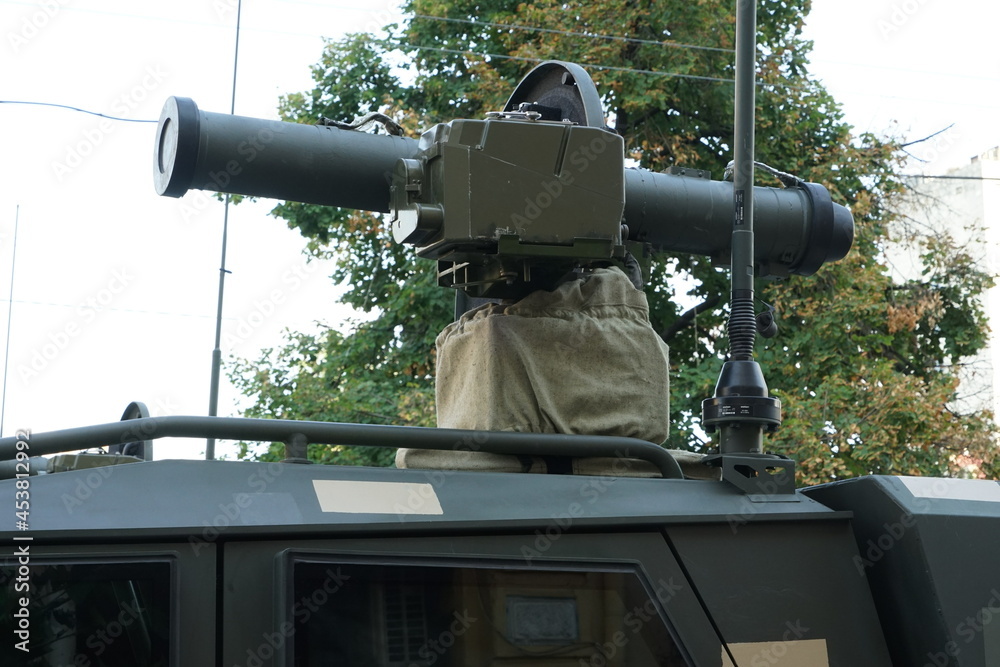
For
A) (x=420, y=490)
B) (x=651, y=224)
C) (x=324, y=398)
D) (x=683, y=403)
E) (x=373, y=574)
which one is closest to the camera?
(x=373, y=574)

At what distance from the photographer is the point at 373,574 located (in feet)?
6.67

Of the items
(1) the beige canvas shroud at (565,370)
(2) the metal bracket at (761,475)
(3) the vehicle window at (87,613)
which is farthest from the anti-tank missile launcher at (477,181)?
(3) the vehicle window at (87,613)

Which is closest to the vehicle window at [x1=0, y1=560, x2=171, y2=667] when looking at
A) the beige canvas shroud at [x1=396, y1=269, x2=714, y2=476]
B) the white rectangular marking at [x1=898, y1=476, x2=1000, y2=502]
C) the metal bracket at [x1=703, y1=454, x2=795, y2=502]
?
the beige canvas shroud at [x1=396, y1=269, x2=714, y2=476]

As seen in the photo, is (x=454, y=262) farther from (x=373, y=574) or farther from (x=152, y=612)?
(x=152, y=612)

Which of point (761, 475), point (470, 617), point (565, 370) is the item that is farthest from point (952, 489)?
point (470, 617)

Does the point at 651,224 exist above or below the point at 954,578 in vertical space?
above

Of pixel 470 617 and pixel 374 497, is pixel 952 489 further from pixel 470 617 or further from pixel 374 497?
pixel 374 497

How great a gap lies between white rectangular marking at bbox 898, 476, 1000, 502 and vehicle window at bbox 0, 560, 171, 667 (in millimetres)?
1442

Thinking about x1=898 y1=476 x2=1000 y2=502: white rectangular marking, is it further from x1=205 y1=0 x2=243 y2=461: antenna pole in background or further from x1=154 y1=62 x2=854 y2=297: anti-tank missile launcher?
x1=205 y1=0 x2=243 y2=461: antenna pole in background

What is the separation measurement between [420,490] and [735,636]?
0.64m

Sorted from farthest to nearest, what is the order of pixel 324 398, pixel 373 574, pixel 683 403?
1. pixel 324 398
2. pixel 683 403
3. pixel 373 574

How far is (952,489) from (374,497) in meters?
1.19

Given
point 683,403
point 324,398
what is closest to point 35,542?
point 683,403

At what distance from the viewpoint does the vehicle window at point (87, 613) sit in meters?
1.85
